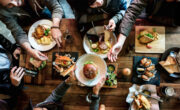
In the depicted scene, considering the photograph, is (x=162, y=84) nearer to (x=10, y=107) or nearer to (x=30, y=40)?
(x=30, y=40)

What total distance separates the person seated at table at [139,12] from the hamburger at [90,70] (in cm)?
30

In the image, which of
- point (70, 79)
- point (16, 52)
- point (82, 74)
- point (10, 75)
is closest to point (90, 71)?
point (82, 74)

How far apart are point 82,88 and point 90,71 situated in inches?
20.2

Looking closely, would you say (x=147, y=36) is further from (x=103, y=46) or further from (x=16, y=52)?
(x=16, y=52)

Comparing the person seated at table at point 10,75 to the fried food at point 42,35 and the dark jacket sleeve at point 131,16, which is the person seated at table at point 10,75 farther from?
the dark jacket sleeve at point 131,16

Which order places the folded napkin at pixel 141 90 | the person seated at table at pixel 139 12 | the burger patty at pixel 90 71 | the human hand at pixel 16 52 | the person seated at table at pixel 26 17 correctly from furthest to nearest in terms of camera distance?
the human hand at pixel 16 52
the person seated at table at pixel 26 17
the folded napkin at pixel 141 90
the person seated at table at pixel 139 12
the burger patty at pixel 90 71

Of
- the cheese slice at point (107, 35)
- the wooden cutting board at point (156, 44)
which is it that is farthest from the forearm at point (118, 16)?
the wooden cutting board at point (156, 44)

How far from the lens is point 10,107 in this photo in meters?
1.91

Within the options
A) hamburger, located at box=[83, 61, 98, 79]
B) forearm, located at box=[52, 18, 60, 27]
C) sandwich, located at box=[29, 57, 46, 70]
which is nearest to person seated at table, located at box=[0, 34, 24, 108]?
sandwich, located at box=[29, 57, 46, 70]

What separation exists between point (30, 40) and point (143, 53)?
175 cm

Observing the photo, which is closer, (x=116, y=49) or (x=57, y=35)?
(x=116, y=49)

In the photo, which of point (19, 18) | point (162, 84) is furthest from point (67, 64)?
point (162, 84)

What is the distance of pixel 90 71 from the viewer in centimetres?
147

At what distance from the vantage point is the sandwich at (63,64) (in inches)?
70.7
